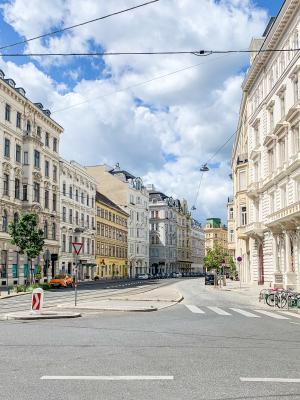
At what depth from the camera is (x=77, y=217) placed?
7056 cm

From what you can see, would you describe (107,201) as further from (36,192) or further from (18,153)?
(18,153)

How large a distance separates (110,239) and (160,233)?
119ft

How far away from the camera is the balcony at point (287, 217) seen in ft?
102

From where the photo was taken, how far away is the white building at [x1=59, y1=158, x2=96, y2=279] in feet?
215

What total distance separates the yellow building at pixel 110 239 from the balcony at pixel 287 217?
46.0 meters

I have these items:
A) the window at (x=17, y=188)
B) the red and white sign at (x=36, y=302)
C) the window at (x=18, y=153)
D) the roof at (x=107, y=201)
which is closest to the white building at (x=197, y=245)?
the roof at (x=107, y=201)

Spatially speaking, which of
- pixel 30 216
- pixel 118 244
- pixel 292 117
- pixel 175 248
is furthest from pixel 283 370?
pixel 175 248

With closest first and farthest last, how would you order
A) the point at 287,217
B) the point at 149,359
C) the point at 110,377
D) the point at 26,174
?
the point at 110,377, the point at 149,359, the point at 287,217, the point at 26,174

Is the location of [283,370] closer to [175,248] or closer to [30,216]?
[30,216]

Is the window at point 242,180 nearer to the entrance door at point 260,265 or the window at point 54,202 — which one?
the entrance door at point 260,265

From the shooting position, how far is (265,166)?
141ft

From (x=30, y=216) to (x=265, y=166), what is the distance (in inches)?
793

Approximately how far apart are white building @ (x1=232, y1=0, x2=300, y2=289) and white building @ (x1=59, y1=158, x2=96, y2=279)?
23953mm

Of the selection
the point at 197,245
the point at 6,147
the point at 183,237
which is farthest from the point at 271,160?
the point at 197,245
